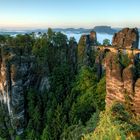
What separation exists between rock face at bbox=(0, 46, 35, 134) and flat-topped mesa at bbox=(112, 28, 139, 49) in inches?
726

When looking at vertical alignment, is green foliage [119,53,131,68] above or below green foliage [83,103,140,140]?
below

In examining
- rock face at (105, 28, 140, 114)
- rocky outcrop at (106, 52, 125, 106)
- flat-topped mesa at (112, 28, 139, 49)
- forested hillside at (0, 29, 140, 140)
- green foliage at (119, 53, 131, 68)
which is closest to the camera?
rock face at (105, 28, 140, 114)

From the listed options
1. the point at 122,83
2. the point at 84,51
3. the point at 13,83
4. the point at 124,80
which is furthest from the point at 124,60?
the point at 84,51

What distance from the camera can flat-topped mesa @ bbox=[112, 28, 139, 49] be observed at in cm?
7606

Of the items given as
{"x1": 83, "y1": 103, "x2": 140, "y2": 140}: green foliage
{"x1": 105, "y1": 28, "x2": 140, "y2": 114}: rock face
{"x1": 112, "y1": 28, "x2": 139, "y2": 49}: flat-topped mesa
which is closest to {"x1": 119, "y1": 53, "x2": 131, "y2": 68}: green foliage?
{"x1": 105, "y1": 28, "x2": 140, "y2": 114}: rock face

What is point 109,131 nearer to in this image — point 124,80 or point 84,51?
point 124,80

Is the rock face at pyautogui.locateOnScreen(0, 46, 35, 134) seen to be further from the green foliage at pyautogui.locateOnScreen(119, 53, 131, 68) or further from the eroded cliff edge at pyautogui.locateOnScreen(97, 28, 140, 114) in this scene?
the green foliage at pyautogui.locateOnScreen(119, 53, 131, 68)

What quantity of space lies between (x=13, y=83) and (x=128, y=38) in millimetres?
23315

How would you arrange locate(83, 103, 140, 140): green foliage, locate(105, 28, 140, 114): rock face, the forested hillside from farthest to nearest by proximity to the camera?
the forested hillside, locate(105, 28, 140, 114): rock face, locate(83, 103, 140, 140): green foliage

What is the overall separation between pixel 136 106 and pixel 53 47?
107 feet

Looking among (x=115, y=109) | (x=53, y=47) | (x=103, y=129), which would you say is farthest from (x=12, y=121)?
(x=103, y=129)

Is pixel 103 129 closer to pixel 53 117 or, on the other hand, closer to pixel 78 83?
pixel 53 117

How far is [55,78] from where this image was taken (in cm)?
7894

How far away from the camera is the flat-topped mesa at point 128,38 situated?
7606 centimetres
